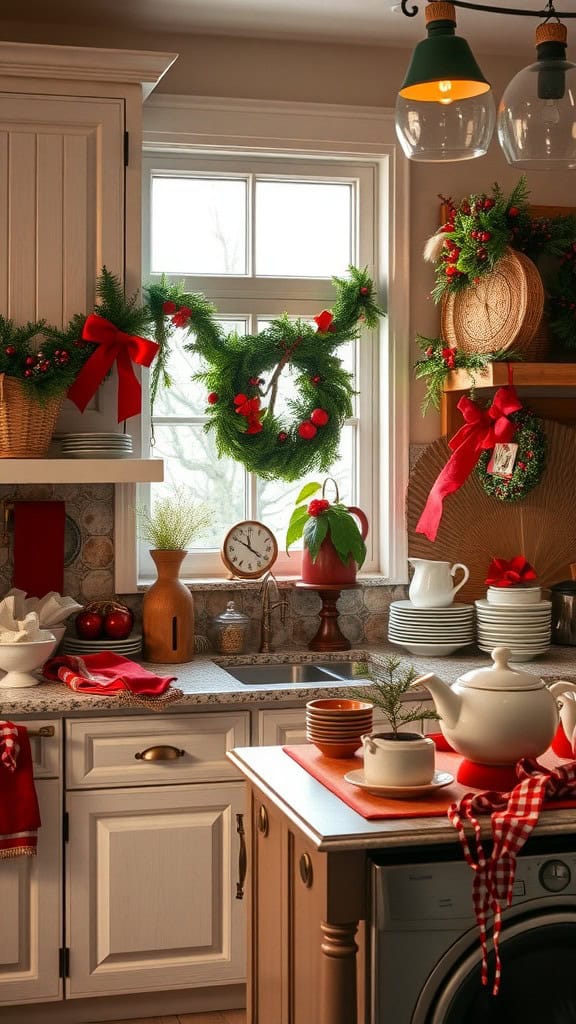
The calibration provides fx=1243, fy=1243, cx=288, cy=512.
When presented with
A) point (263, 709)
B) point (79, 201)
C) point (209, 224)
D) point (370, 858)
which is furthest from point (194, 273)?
point (370, 858)

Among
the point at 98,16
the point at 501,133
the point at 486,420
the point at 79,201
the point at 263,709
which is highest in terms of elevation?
the point at 98,16

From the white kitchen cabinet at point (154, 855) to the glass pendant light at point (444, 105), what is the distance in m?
1.87

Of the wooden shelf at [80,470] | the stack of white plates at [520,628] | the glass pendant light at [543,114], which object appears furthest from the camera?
the stack of white plates at [520,628]

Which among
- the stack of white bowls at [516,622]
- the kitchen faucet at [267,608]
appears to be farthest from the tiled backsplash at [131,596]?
the stack of white bowls at [516,622]

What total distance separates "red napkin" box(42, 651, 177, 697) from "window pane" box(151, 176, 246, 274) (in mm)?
1334

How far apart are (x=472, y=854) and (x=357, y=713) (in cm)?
43

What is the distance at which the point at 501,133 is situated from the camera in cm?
197

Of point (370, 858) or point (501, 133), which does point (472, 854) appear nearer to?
point (370, 858)

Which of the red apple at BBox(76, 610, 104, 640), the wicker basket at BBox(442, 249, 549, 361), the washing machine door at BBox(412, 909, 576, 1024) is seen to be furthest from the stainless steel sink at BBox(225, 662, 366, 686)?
the washing machine door at BBox(412, 909, 576, 1024)

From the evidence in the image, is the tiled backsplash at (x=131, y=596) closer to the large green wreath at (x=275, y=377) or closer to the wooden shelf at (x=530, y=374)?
the large green wreath at (x=275, y=377)

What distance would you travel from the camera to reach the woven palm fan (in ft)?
13.7

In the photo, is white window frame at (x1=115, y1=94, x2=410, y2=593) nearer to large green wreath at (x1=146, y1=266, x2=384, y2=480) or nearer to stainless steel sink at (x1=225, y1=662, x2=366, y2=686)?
large green wreath at (x1=146, y1=266, x2=384, y2=480)

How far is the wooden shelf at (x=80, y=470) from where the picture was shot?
3.48 meters

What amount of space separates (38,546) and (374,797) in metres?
1.91
